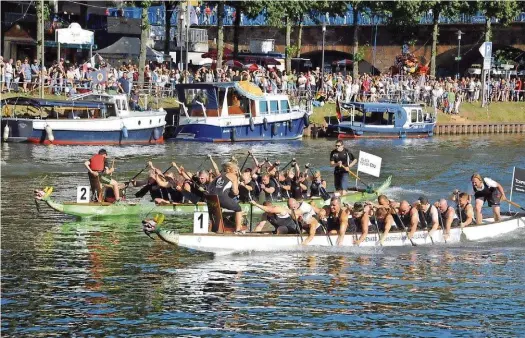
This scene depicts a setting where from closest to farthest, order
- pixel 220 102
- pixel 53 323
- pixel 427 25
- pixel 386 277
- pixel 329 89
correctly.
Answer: pixel 53 323 → pixel 386 277 → pixel 220 102 → pixel 329 89 → pixel 427 25

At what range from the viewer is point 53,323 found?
2278cm

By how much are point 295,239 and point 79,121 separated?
90.5 ft

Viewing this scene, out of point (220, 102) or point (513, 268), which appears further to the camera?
point (220, 102)

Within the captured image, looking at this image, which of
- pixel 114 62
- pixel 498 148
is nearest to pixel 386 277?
pixel 498 148

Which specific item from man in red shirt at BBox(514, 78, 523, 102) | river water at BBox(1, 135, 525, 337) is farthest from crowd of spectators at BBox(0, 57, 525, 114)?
river water at BBox(1, 135, 525, 337)

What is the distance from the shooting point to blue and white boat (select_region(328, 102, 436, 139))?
6575 cm

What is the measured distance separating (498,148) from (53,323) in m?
43.3

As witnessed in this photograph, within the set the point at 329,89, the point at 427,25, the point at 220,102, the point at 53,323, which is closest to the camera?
the point at 53,323

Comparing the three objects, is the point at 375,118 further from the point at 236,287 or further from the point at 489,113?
the point at 236,287

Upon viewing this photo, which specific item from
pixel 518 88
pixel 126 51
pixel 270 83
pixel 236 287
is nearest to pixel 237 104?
pixel 270 83

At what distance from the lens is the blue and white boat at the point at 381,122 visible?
65750mm

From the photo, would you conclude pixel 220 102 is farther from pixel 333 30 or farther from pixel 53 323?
pixel 53 323

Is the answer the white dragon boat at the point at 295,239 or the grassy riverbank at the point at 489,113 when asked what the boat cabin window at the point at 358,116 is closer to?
the grassy riverbank at the point at 489,113

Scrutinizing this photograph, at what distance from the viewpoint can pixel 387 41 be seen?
282 feet
